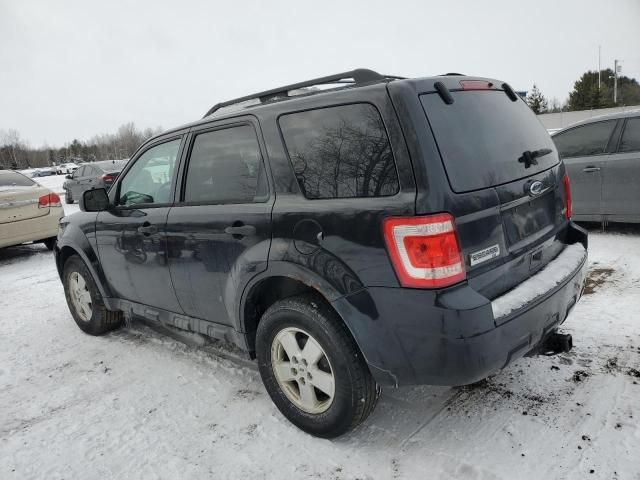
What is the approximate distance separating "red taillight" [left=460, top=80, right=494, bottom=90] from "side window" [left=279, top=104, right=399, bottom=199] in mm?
614

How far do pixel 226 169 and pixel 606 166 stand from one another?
516 cm

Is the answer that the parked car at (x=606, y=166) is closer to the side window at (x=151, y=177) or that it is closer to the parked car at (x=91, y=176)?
the side window at (x=151, y=177)

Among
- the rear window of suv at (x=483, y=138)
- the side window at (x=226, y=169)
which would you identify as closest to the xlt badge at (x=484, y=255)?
the rear window of suv at (x=483, y=138)

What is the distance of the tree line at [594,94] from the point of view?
172ft

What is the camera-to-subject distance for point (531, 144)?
275 cm

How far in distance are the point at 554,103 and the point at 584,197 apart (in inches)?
3652

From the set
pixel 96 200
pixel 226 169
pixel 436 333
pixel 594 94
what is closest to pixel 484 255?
pixel 436 333

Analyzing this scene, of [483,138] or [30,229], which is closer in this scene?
[483,138]

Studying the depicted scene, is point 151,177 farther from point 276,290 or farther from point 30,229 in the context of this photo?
point 30,229

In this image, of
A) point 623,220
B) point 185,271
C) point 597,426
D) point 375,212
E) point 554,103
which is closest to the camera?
point 375,212

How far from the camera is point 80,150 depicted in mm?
119375

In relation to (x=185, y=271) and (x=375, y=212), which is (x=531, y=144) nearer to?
(x=375, y=212)

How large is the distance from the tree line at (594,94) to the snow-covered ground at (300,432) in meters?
49.4

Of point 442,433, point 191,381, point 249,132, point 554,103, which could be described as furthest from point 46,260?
point 554,103
